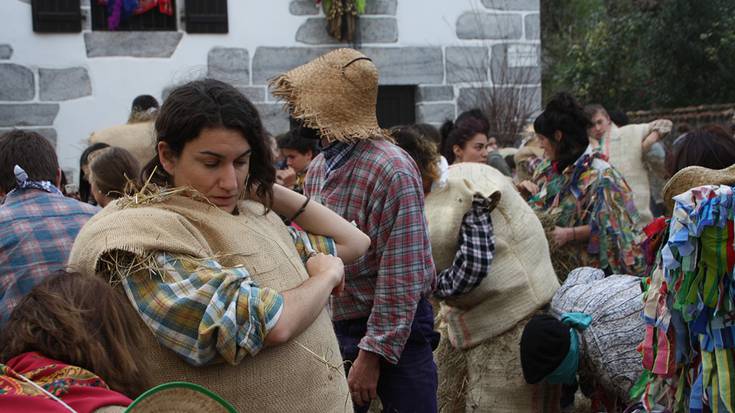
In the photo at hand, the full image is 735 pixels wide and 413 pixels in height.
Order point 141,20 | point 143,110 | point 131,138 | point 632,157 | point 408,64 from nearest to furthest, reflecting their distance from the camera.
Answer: point 131,138
point 143,110
point 632,157
point 141,20
point 408,64

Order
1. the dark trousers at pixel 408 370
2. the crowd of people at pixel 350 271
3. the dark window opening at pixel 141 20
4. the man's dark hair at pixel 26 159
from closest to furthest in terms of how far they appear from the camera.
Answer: the crowd of people at pixel 350 271 → the dark trousers at pixel 408 370 → the man's dark hair at pixel 26 159 → the dark window opening at pixel 141 20

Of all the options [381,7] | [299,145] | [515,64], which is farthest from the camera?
[515,64]

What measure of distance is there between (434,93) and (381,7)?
965 mm

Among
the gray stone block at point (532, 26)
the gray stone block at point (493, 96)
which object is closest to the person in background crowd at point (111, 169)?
the gray stone block at point (493, 96)

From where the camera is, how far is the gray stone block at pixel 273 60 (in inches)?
342

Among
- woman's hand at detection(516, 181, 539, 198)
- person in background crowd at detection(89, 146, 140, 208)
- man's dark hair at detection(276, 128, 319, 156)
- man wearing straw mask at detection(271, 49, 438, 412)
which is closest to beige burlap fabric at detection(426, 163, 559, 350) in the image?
man wearing straw mask at detection(271, 49, 438, 412)

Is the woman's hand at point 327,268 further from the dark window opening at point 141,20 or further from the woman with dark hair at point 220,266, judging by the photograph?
the dark window opening at point 141,20

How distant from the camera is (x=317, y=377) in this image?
2.48m

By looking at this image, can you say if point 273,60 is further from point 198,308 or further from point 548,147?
point 198,308

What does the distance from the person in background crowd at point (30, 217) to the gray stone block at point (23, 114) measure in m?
4.26

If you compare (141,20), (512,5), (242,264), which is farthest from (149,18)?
(242,264)

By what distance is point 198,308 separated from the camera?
86.0 inches

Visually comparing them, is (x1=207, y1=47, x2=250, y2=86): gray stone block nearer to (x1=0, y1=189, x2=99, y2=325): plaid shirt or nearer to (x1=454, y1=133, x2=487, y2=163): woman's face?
(x1=454, y1=133, x2=487, y2=163): woman's face

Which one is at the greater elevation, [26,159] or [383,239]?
[26,159]
